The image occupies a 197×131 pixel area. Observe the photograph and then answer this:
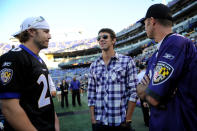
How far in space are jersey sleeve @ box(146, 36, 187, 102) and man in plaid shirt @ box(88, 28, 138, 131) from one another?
91 centimetres

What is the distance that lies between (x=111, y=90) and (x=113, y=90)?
32 mm

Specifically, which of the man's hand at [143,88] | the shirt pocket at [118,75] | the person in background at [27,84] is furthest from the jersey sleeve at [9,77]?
the shirt pocket at [118,75]

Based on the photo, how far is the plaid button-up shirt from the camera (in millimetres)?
2016

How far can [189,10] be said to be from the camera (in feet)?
85.6

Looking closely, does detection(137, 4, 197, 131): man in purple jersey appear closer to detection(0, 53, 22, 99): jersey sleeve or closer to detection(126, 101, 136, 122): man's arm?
detection(126, 101, 136, 122): man's arm

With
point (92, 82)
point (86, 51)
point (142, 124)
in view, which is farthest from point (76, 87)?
point (86, 51)

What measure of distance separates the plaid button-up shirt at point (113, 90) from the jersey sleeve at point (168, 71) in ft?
2.97

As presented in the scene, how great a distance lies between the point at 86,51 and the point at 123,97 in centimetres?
5310

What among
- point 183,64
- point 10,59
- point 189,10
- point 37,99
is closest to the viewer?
point 183,64

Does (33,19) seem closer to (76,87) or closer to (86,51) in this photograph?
(76,87)

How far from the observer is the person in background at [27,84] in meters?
1.18

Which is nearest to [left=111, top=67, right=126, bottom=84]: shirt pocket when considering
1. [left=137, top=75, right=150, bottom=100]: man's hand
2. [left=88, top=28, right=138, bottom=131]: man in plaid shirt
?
[left=88, top=28, right=138, bottom=131]: man in plaid shirt

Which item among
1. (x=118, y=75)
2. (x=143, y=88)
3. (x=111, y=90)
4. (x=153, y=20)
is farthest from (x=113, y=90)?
(x=153, y=20)

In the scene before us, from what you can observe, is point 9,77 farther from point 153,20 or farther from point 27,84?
point 153,20
